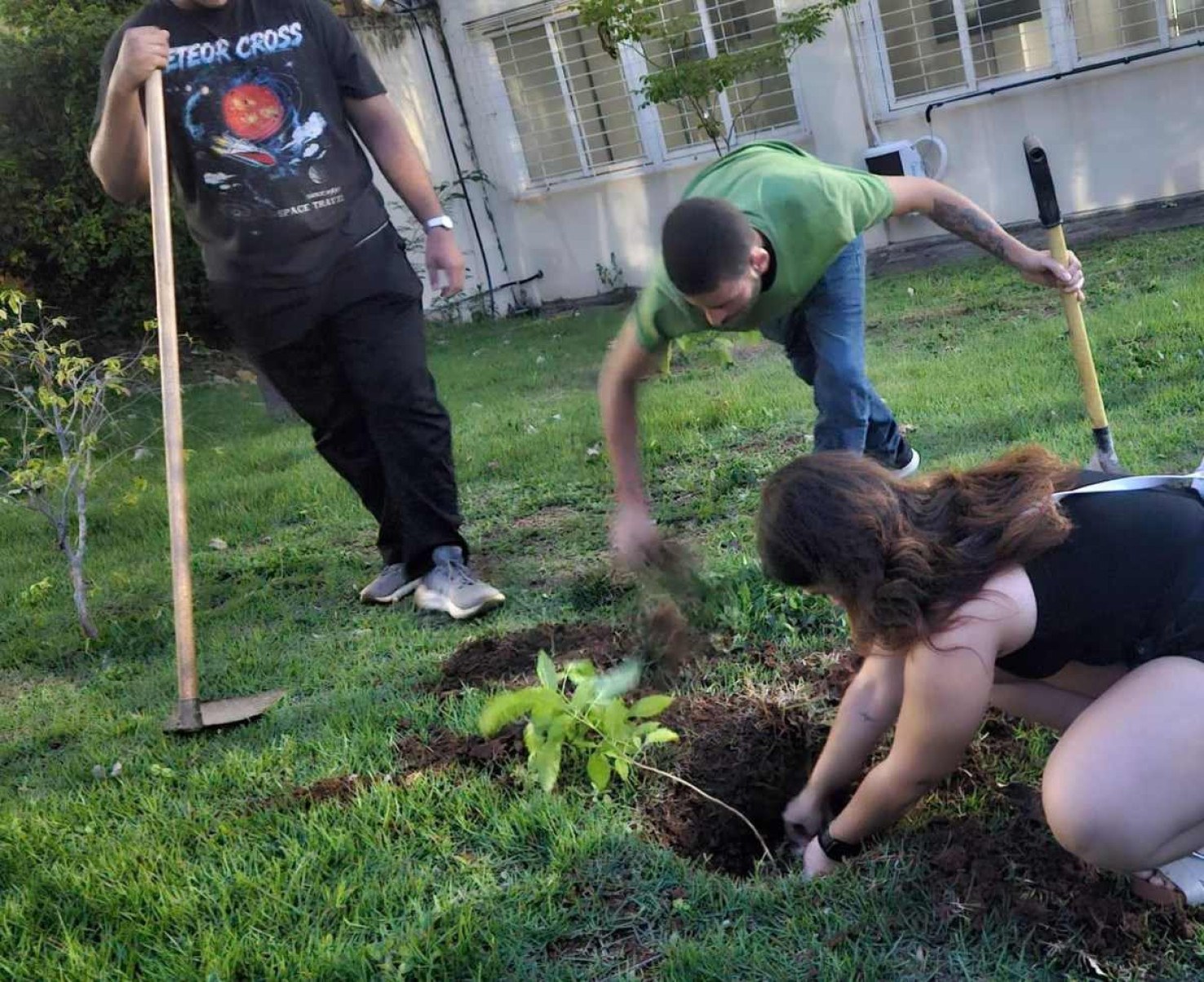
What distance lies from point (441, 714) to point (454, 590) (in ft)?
2.93

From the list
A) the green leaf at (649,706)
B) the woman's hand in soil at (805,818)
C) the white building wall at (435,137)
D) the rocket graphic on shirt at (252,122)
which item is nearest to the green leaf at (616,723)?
the green leaf at (649,706)

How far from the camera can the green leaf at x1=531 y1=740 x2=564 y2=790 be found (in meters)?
2.62

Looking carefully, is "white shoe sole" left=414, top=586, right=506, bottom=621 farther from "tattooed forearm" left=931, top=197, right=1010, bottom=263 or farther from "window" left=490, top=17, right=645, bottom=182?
"window" left=490, top=17, right=645, bottom=182

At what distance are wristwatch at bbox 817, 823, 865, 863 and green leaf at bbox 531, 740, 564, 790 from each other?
0.62 meters

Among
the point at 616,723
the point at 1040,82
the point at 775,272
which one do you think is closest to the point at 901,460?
the point at 775,272

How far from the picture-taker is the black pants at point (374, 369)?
3.96 metres

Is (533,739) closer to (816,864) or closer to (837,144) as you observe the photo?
(816,864)

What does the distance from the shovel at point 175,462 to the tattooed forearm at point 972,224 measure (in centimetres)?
234

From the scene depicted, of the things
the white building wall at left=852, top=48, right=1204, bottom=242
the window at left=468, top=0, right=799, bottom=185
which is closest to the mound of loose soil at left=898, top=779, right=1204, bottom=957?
the white building wall at left=852, top=48, right=1204, bottom=242

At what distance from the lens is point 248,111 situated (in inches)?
149

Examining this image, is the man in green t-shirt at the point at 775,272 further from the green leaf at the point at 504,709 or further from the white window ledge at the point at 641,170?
the white window ledge at the point at 641,170

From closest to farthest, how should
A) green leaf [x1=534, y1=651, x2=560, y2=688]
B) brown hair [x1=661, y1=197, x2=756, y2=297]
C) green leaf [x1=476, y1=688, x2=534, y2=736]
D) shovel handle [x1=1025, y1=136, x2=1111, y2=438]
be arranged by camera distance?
green leaf [x1=476, y1=688, x2=534, y2=736], green leaf [x1=534, y1=651, x2=560, y2=688], brown hair [x1=661, y1=197, x2=756, y2=297], shovel handle [x1=1025, y1=136, x2=1111, y2=438]

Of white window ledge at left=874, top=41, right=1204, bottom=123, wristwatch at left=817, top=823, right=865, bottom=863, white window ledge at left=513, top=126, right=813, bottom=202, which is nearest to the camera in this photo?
wristwatch at left=817, top=823, right=865, bottom=863

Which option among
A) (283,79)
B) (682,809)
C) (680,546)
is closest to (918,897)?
(682,809)
